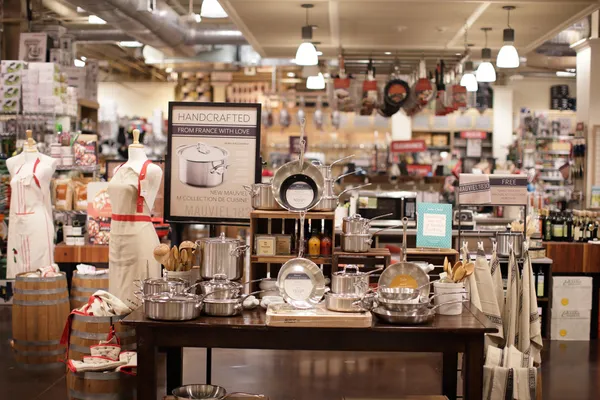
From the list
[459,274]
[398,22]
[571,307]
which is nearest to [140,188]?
[459,274]

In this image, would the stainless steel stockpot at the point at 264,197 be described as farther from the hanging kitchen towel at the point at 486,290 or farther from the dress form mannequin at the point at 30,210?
the dress form mannequin at the point at 30,210

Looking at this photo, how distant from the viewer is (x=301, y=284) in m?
3.91

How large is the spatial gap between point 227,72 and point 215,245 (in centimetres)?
1246

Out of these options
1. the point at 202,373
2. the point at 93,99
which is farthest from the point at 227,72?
the point at 202,373

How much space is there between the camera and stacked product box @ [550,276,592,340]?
24.8ft

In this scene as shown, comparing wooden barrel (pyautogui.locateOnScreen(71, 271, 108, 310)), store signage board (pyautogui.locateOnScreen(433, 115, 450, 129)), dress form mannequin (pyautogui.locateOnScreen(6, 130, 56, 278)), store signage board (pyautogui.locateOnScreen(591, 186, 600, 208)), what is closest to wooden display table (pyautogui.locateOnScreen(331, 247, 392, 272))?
wooden barrel (pyautogui.locateOnScreen(71, 271, 108, 310))

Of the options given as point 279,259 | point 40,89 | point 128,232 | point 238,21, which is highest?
point 238,21

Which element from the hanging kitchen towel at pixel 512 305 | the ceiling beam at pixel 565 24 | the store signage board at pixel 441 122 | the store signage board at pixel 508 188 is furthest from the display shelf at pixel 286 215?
the store signage board at pixel 441 122

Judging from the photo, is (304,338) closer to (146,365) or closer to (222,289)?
(222,289)

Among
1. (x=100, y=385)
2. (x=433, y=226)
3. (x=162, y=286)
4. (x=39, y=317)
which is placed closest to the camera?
(x=162, y=286)

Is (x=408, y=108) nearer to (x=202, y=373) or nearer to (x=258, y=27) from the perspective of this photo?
(x=258, y=27)

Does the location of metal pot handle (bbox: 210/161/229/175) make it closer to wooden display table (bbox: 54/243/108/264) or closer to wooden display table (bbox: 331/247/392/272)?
wooden display table (bbox: 331/247/392/272)

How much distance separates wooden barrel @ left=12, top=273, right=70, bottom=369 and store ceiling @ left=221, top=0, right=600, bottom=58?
133 inches

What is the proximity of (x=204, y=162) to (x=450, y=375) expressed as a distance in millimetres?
2214
